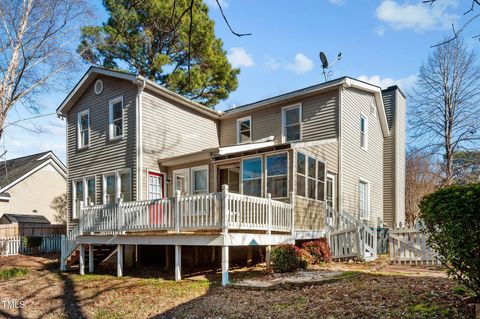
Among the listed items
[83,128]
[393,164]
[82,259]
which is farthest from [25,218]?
[393,164]

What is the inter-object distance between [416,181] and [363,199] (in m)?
14.9

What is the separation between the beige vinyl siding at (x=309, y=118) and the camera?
14930mm

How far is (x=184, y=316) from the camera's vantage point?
23.4 ft

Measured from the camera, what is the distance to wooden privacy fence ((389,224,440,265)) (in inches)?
449

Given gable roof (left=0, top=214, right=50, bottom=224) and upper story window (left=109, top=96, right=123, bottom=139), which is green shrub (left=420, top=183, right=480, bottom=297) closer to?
upper story window (left=109, top=96, right=123, bottom=139)

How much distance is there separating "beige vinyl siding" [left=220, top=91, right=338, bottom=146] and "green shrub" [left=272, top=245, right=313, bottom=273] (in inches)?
225

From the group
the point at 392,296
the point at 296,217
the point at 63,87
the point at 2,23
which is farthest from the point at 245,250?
the point at 2,23

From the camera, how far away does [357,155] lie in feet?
53.7

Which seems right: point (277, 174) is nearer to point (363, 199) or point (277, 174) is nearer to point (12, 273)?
point (363, 199)

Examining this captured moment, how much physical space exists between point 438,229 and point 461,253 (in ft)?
1.87

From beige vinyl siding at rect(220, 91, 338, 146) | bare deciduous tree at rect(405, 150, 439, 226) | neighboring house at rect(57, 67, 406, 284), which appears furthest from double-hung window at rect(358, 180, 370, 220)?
bare deciduous tree at rect(405, 150, 439, 226)

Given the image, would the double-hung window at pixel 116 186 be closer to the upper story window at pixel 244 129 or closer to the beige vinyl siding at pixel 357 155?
the upper story window at pixel 244 129

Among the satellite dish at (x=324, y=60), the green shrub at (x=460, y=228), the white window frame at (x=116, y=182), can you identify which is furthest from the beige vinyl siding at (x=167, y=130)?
the green shrub at (x=460, y=228)

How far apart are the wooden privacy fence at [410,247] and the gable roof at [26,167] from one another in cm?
2245
